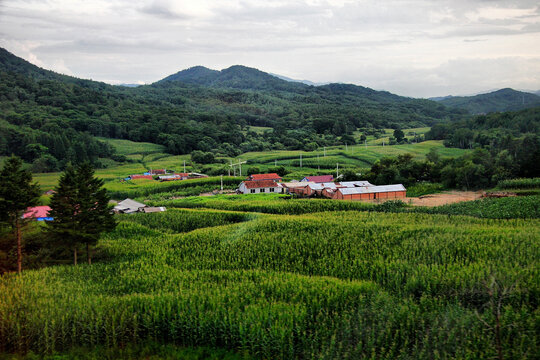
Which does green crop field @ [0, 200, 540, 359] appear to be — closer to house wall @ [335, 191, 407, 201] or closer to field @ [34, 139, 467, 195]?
house wall @ [335, 191, 407, 201]

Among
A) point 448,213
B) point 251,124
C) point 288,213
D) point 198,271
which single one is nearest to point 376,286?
point 198,271

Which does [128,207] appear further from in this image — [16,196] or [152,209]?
[16,196]

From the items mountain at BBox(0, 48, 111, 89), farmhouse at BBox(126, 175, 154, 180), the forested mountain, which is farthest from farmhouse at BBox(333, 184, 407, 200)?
mountain at BBox(0, 48, 111, 89)

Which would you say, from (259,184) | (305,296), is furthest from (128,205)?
(305,296)

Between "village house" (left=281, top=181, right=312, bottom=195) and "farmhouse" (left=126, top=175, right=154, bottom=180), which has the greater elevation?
"farmhouse" (left=126, top=175, right=154, bottom=180)

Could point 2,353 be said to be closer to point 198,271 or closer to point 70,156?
point 198,271

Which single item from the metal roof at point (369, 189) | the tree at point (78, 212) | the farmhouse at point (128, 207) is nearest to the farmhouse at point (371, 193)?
the metal roof at point (369, 189)
